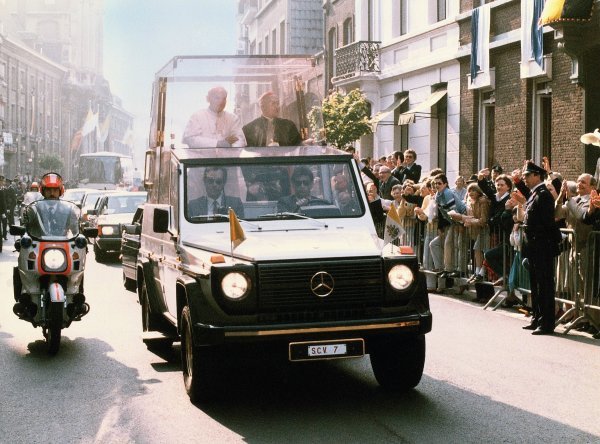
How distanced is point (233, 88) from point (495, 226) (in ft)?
16.5

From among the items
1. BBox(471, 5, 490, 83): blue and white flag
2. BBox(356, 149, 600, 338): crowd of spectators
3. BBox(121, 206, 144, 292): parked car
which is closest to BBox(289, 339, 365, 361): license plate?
BBox(356, 149, 600, 338): crowd of spectators

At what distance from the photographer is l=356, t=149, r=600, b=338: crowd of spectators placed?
12281 mm

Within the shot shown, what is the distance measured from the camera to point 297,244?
7848mm

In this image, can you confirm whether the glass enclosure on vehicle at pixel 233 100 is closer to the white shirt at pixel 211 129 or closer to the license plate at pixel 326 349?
the white shirt at pixel 211 129

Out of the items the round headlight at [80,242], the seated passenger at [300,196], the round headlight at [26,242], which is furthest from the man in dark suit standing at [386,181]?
the seated passenger at [300,196]

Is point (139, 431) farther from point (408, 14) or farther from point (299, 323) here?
point (408, 14)

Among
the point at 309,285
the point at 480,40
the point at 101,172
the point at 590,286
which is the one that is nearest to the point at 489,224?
the point at 590,286

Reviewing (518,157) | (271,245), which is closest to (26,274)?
(271,245)

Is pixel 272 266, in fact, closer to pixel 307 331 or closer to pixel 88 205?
pixel 307 331

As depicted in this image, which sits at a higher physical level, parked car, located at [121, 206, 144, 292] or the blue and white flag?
the blue and white flag

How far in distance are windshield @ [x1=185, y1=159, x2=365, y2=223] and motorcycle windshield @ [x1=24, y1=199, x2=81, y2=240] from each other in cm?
225

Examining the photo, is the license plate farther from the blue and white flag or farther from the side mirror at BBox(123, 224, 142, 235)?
the blue and white flag

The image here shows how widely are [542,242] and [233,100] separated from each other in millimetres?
3930

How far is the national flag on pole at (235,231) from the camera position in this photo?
7.86 m
